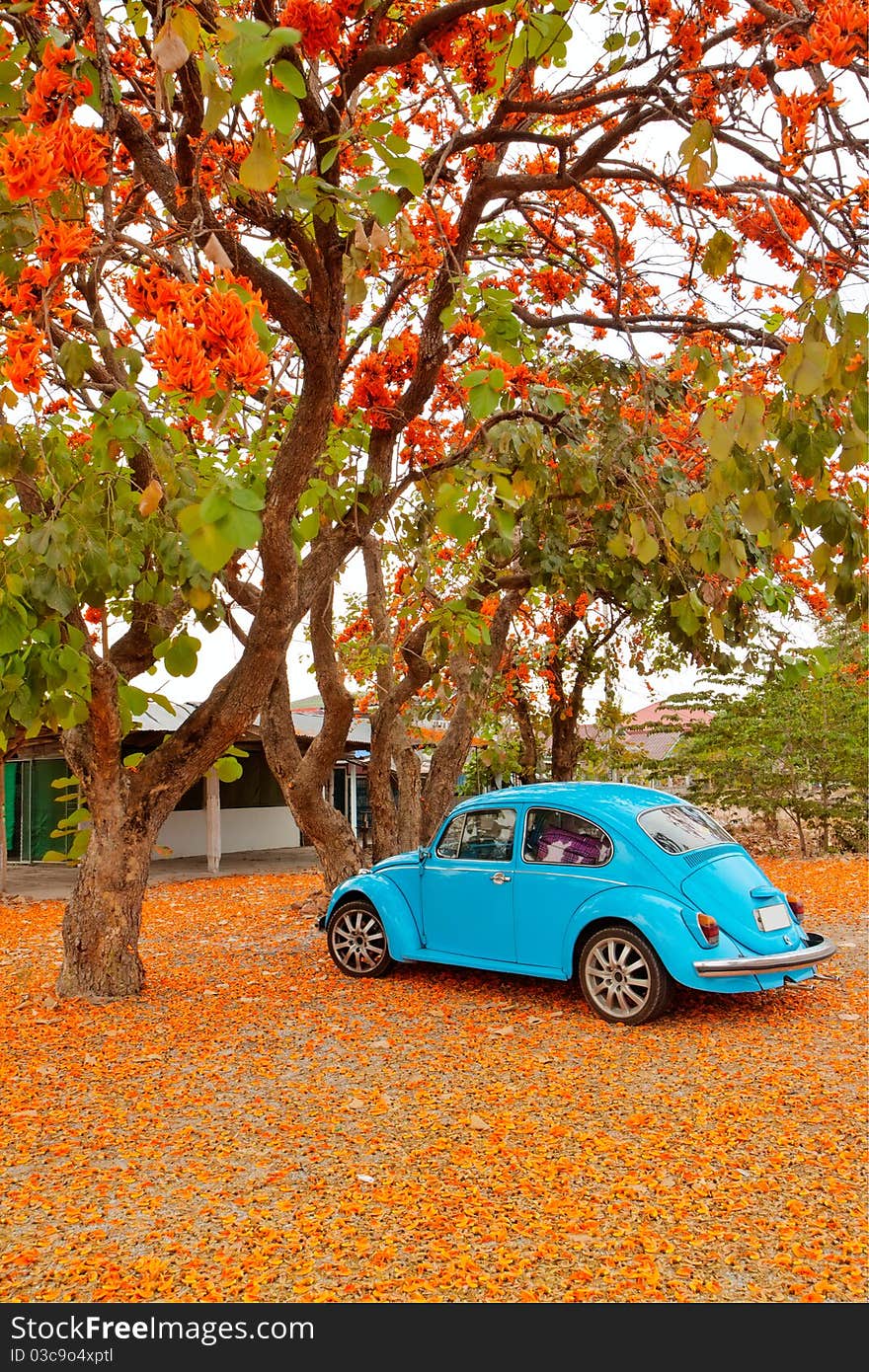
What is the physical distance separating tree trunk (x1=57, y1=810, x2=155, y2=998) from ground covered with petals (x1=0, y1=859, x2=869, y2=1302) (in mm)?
243

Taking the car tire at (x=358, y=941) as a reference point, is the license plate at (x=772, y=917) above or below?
above

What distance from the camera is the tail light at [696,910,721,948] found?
19.7 feet

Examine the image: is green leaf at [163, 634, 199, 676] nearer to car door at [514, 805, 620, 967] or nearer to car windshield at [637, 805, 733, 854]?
car door at [514, 805, 620, 967]

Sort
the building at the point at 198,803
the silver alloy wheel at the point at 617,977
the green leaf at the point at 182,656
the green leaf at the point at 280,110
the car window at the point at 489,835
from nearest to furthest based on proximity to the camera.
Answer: the green leaf at the point at 280,110 → the green leaf at the point at 182,656 → the silver alloy wheel at the point at 617,977 → the car window at the point at 489,835 → the building at the point at 198,803

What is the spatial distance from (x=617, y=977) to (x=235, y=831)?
1836 centimetres

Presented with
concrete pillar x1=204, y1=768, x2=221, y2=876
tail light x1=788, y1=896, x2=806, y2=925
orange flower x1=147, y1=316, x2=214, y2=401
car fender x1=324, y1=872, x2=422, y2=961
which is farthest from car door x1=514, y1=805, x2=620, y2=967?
concrete pillar x1=204, y1=768, x2=221, y2=876

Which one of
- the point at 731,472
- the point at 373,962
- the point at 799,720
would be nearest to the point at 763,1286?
the point at 731,472

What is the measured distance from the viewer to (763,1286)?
3.10 metres

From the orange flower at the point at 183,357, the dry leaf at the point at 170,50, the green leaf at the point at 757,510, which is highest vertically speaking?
the dry leaf at the point at 170,50

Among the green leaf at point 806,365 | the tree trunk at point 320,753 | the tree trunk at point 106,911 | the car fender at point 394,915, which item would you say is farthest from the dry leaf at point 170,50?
the tree trunk at point 320,753

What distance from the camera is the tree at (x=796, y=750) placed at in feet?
56.7

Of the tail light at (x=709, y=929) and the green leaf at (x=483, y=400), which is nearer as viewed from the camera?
the green leaf at (x=483, y=400)

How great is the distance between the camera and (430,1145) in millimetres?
4355

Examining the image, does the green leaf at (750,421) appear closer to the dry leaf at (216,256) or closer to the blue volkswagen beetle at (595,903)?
the dry leaf at (216,256)
